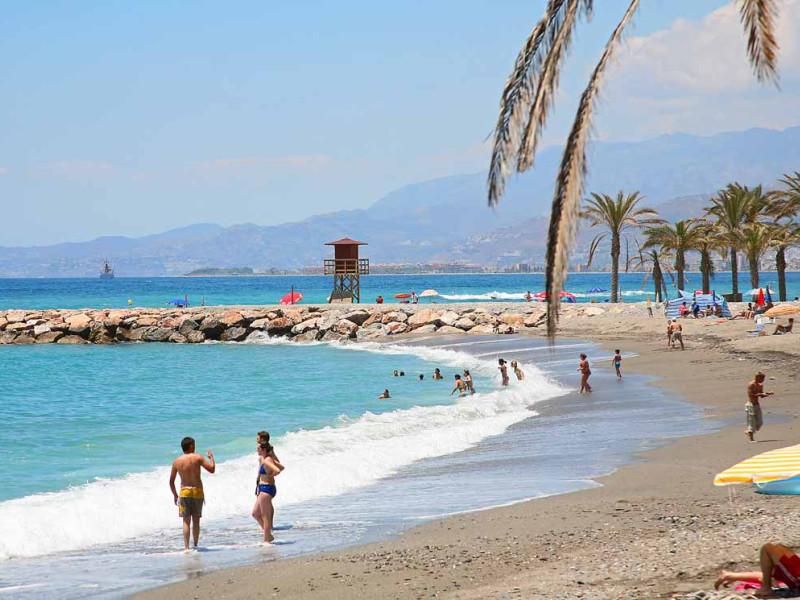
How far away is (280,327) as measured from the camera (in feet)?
185

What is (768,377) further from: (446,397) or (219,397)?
(219,397)

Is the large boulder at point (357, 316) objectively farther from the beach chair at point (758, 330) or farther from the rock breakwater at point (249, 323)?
the beach chair at point (758, 330)

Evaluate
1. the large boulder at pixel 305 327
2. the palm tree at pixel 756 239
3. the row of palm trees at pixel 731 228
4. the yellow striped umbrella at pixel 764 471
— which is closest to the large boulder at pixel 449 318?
the large boulder at pixel 305 327

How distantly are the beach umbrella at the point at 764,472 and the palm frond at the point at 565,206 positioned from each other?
13.0 ft

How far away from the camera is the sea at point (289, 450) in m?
10.9

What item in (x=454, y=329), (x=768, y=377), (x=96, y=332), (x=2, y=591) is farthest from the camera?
(x=96, y=332)

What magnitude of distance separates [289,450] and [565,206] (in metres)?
13.3

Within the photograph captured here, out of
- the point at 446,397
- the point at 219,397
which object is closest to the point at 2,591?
the point at 446,397

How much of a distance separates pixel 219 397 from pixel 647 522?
2371cm

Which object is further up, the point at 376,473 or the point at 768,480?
the point at 768,480

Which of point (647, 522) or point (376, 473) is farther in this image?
point (376, 473)

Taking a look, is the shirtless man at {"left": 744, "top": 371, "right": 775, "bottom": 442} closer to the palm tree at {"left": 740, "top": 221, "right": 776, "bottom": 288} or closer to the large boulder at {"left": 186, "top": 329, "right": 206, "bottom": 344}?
the palm tree at {"left": 740, "top": 221, "right": 776, "bottom": 288}

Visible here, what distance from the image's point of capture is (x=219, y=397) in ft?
104

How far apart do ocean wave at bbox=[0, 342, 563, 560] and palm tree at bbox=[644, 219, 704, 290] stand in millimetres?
32565
